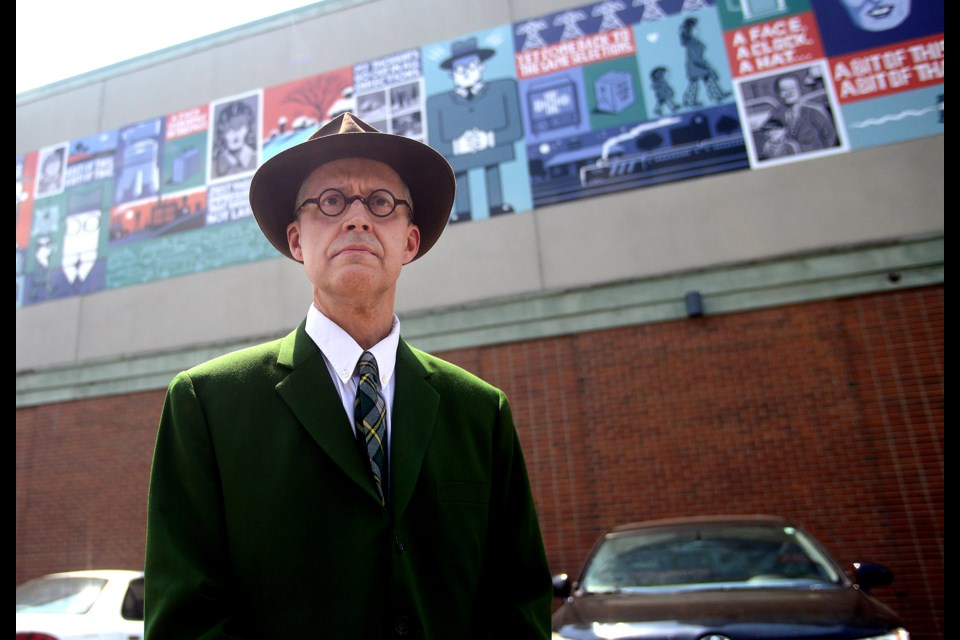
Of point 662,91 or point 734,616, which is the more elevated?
point 662,91

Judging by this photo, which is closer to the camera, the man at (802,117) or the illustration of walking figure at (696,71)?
the man at (802,117)

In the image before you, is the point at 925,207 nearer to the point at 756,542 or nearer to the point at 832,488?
the point at 832,488

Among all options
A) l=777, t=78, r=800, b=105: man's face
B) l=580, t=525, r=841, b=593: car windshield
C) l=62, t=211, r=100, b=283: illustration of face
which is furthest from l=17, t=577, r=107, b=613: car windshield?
l=777, t=78, r=800, b=105: man's face

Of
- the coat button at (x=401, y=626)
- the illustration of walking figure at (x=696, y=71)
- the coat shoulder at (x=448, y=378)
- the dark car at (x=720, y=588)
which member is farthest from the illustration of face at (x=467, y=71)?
the coat button at (x=401, y=626)

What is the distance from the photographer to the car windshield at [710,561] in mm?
4480

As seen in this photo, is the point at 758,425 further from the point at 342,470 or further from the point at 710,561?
the point at 342,470

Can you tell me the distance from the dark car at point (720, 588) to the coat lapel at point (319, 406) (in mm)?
2944

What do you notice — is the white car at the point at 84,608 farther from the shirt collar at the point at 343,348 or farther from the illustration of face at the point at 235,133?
the illustration of face at the point at 235,133

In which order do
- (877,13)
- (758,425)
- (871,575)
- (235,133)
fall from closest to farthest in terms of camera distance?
(871,575) → (758,425) → (877,13) → (235,133)

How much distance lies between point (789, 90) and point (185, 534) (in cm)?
970

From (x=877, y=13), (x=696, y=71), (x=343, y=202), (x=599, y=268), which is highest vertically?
(x=877, y=13)

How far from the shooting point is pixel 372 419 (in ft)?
5.36

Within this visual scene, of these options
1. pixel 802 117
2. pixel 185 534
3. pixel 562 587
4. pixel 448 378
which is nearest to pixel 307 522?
pixel 185 534

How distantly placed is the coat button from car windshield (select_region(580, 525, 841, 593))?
3547 mm
